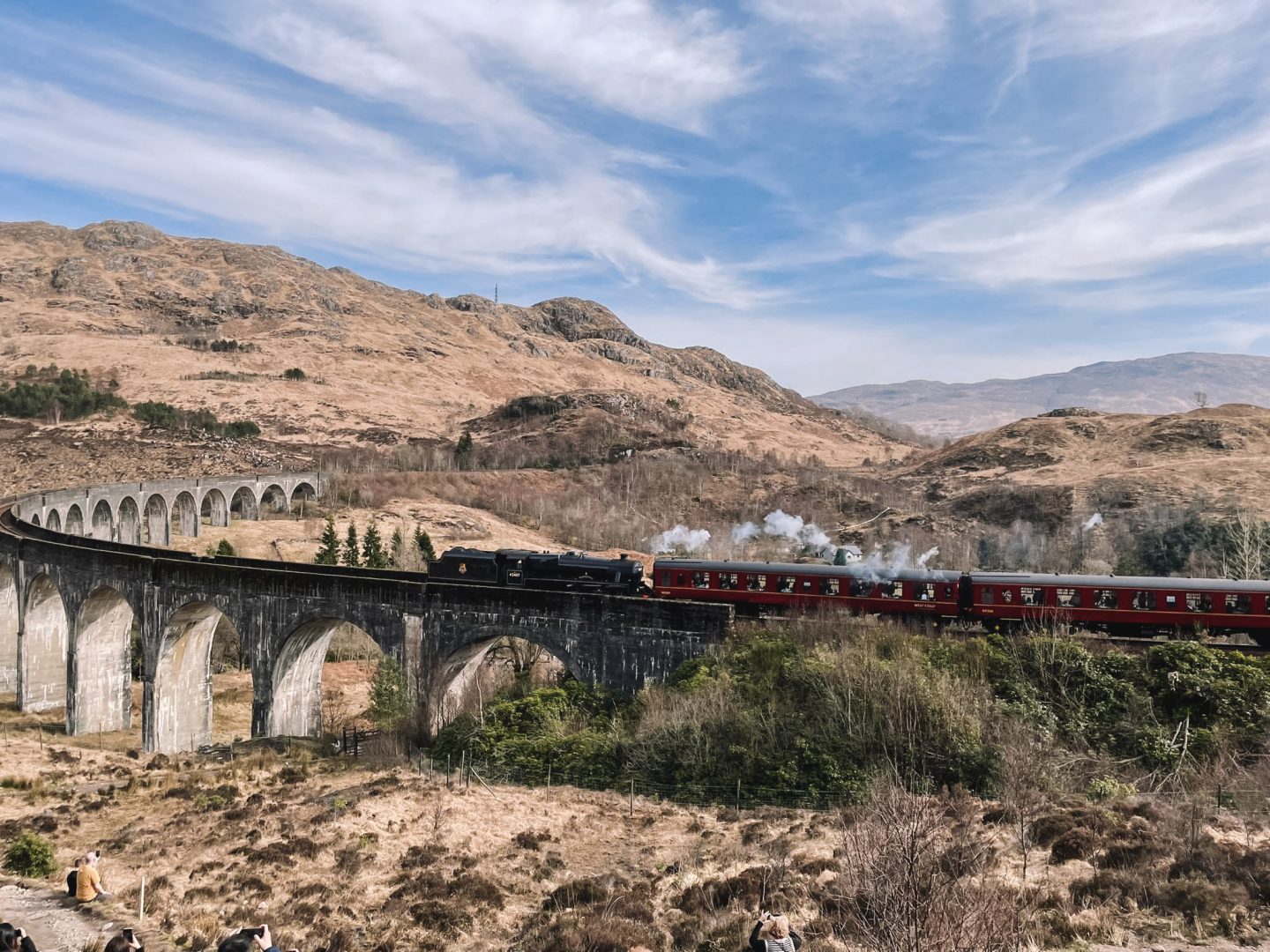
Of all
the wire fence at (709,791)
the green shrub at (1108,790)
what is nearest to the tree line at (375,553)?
the wire fence at (709,791)

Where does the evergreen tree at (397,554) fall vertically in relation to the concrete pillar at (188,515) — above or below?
below

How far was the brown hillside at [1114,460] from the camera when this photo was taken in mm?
83688

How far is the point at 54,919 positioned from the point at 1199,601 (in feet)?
107

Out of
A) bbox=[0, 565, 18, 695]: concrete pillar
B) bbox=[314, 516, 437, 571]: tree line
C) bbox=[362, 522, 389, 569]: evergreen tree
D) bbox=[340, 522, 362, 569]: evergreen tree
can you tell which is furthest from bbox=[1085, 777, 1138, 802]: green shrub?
bbox=[340, 522, 362, 569]: evergreen tree

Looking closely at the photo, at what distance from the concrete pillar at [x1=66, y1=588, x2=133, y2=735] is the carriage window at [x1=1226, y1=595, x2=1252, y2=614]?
44.2 metres

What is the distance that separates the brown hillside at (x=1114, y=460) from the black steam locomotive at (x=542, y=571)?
70.9 meters

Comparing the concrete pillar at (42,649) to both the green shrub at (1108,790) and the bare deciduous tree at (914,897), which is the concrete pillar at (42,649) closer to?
the bare deciduous tree at (914,897)

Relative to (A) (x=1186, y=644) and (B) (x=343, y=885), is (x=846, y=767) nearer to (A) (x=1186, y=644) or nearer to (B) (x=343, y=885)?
(A) (x=1186, y=644)

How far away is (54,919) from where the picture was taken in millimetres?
17469

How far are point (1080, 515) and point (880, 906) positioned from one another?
83.1 m

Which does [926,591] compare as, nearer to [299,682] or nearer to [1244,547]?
[299,682]

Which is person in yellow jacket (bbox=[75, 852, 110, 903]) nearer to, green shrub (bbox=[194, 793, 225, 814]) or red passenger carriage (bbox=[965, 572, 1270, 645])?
green shrub (bbox=[194, 793, 225, 814])

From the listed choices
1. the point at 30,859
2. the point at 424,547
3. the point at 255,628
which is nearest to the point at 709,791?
the point at 30,859

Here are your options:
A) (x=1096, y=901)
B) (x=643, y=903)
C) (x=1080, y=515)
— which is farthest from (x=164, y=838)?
(x=1080, y=515)
